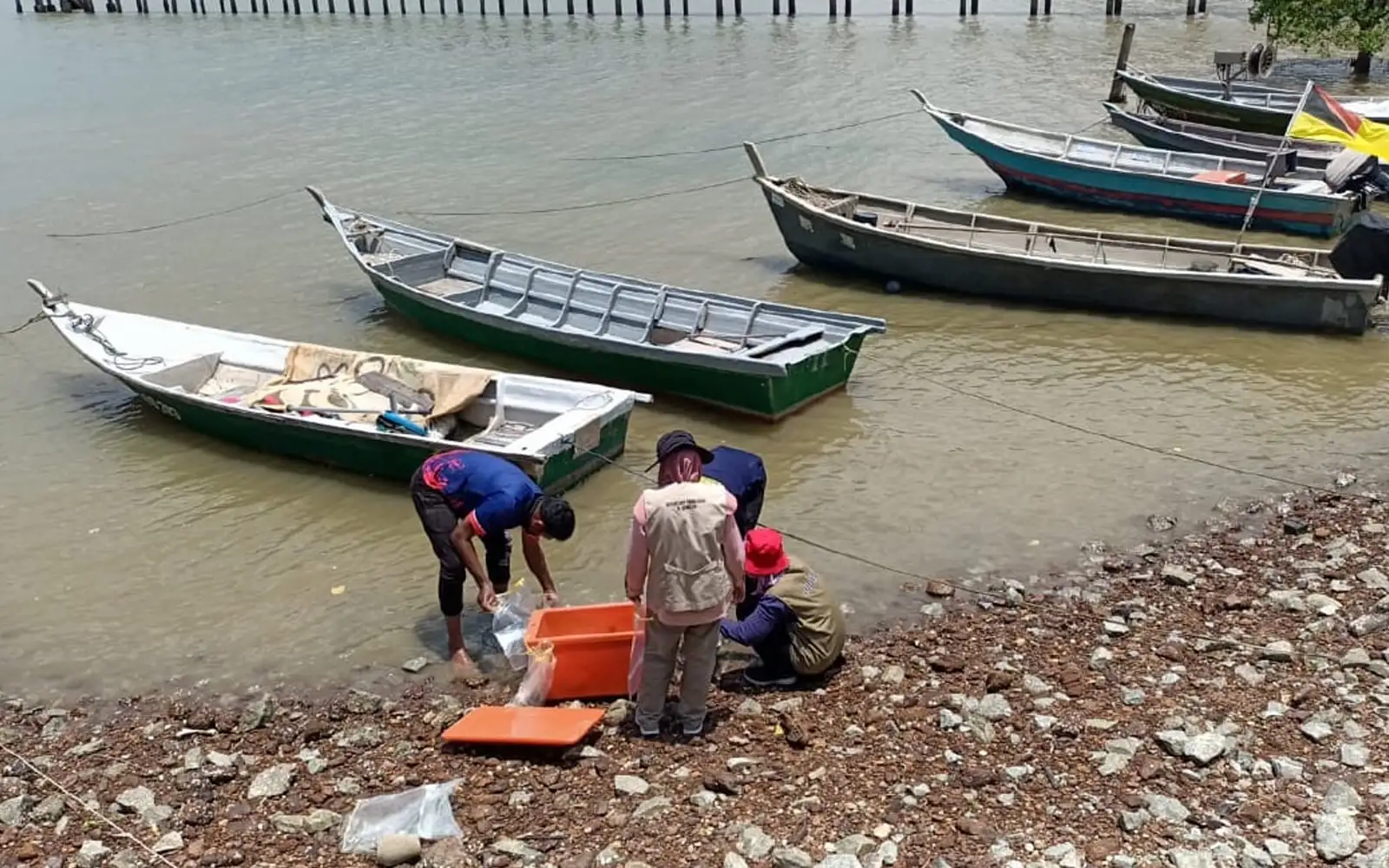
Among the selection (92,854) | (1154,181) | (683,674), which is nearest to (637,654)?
(683,674)

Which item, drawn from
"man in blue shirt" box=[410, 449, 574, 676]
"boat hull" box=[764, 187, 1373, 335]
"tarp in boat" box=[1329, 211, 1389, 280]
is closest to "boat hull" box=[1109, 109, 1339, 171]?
"tarp in boat" box=[1329, 211, 1389, 280]

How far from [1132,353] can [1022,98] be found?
65.5 ft

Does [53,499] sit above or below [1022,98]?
below

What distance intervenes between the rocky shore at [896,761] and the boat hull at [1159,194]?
464 inches

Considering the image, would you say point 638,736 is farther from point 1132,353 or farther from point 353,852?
point 1132,353

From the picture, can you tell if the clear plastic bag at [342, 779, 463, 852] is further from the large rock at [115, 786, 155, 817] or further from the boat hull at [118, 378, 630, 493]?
the boat hull at [118, 378, 630, 493]

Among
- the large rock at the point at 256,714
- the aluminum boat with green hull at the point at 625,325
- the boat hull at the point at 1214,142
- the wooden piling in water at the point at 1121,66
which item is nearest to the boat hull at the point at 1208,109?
the boat hull at the point at 1214,142

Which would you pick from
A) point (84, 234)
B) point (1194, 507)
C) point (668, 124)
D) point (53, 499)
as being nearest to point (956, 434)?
point (1194, 507)

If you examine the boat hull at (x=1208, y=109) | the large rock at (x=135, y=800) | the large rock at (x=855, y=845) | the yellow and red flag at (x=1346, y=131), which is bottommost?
the large rock at (x=135, y=800)

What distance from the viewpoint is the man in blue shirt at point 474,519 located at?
7605 millimetres

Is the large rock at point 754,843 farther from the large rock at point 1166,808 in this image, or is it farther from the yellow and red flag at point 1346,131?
the yellow and red flag at point 1346,131

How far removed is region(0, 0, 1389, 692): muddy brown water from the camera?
9969mm

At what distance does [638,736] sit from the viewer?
23.5 feet

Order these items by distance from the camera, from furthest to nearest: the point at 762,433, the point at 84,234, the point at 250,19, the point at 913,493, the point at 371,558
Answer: the point at 250,19 < the point at 84,234 < the point at 762,433 < the point at 913,493 < the point at 371,558
